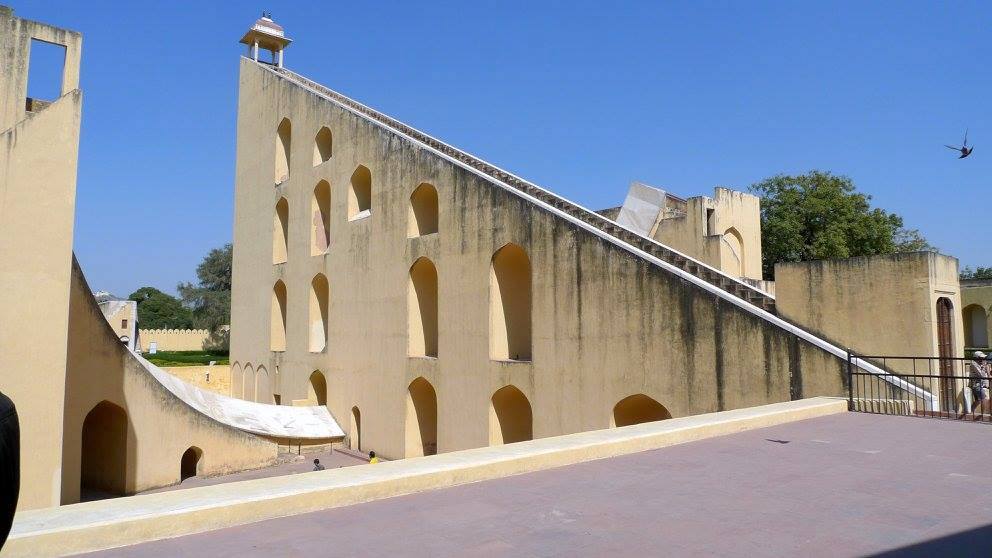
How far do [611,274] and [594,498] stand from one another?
634cm

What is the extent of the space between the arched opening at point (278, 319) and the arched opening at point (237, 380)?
9.00ft

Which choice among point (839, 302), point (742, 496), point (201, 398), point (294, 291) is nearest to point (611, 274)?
point (839, 302)

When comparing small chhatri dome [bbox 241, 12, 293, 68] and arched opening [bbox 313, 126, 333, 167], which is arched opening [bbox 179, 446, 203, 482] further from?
small chhatri dome [bbox 241, 12, 293, 68]

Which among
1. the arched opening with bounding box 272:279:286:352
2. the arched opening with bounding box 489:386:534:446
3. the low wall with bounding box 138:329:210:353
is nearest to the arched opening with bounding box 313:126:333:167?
the arched opening with bounding box 272:279:286:352

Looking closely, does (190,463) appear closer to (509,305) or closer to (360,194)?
(509,305)

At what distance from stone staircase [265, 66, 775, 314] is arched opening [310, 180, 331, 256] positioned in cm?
251

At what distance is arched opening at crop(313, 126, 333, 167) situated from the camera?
1898cm

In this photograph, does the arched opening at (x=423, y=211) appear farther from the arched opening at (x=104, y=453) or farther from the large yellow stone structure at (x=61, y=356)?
the arched opening at (x=104, y=453)

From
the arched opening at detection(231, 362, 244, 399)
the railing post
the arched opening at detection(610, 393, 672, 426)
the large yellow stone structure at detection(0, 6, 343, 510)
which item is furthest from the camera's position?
the arched opening at detection(231, 362, 244, 399)

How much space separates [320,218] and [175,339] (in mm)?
25715

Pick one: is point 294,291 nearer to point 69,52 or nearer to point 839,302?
point 69,52

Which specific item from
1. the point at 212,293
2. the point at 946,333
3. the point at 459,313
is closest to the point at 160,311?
the point at 212,293

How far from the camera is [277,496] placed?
314 cm

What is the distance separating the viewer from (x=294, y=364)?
63.2 feet
